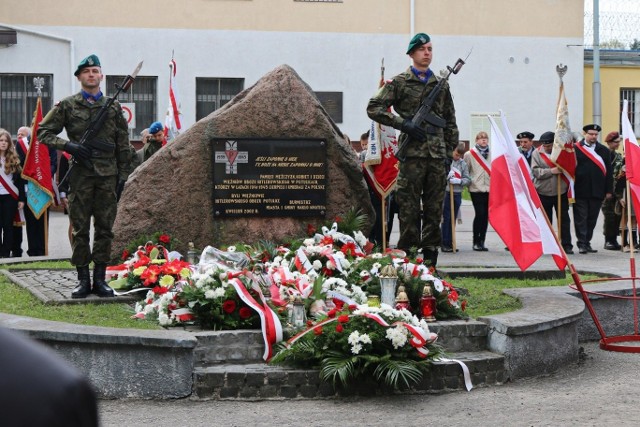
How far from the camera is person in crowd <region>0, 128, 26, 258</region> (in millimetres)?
14242

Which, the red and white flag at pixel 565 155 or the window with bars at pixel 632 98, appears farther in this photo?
the window with bars at pixel 632 98

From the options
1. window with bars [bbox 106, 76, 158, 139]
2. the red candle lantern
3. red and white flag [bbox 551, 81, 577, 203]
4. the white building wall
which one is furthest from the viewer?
window with bars [bbox 106, 76, 158, 139]

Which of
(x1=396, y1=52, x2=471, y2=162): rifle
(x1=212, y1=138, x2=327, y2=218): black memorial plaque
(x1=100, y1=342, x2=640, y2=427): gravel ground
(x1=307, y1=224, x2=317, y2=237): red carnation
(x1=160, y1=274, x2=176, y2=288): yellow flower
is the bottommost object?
(x1=100, y1=342, x2=640, y2=427): gravel ground

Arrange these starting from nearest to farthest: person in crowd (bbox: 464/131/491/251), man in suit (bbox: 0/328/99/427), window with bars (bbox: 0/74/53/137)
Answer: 1. man in suit (bbox: 0/328/99/427)
2. person in crowd (bbox: 464/131/491/251)
3. window with bars (bbox: 0/74/53/137)

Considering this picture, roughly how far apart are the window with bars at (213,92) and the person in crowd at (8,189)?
16.8 m

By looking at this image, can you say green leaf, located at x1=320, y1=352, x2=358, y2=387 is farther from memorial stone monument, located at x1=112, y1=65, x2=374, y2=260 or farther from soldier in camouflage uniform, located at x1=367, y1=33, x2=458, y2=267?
memorial stone monument, located at x1=112, y1=65, x2=374, y2=260

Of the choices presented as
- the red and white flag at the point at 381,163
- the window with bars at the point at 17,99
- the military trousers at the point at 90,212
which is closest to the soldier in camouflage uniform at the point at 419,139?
the red and white flag at the point at 381,163

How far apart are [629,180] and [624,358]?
1.88m

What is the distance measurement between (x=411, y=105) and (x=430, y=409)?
12.1 ft

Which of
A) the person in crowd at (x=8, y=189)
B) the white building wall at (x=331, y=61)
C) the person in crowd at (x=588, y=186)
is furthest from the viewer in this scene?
the white building wall at (x=331, y=61)

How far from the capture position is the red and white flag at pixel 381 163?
11.3 meters

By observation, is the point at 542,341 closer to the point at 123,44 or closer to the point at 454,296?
the point at 454,296

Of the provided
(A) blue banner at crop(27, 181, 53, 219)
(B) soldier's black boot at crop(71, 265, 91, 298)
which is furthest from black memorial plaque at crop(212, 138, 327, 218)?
(A) blue banner at crop(27, 181, 53, 219)

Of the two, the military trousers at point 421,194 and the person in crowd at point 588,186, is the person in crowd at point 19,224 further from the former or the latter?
the person in crowd at point 588,186
